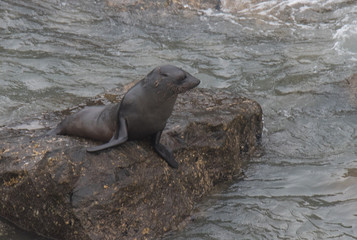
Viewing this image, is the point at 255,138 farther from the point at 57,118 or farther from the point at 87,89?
the point at 87,89

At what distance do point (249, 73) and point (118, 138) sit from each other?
480 centimetres

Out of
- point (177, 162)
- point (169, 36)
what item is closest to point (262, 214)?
point (177, 162)

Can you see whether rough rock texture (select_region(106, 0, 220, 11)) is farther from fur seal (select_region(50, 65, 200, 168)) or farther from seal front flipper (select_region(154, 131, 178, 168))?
seal front flipper (select_region(154, 131, 178, 168))

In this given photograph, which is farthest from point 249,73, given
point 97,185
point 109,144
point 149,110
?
point 97,185

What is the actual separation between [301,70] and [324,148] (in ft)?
8.75

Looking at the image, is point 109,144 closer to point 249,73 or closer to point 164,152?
point 164,152

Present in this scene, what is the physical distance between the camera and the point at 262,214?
5.67 m

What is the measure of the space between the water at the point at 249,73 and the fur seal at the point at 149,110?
1031 millimetres

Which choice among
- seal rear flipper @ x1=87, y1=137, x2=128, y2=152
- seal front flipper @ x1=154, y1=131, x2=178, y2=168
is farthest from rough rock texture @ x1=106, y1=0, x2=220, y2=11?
seal rear flipper @ x1=87, y1=137, x2=128, y2=152

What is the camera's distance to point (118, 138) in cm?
512

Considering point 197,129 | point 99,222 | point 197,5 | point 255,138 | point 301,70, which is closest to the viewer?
point 99,222

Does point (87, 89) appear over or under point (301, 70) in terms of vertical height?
under

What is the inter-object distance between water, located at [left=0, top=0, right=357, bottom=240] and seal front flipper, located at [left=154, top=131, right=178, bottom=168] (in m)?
0.63

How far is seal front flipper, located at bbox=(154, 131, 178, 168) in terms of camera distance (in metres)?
5.41
